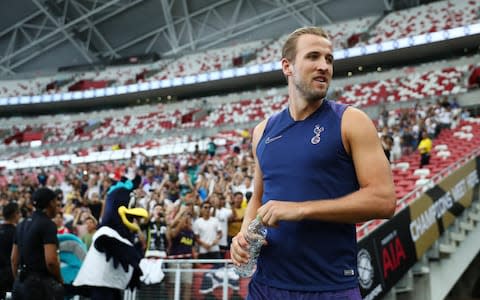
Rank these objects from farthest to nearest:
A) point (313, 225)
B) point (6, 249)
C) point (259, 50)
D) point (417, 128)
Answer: point (259, 50)
point (417, 128)
point (6, 249)
point (313, 225)

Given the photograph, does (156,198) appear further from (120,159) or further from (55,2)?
(55,2)

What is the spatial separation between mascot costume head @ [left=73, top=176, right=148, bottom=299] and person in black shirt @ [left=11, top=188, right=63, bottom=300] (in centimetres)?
35

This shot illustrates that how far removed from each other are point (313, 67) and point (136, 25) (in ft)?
127

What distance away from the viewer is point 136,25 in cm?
3875

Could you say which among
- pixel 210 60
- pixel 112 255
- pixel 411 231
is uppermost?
pixel 210 60

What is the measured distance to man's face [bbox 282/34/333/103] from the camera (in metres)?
1.86

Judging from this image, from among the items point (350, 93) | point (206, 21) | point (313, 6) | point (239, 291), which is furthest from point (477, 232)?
point (206, 21)

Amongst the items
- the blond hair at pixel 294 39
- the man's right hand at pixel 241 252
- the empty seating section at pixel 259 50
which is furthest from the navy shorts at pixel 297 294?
the empty seating section at pixel 259 50

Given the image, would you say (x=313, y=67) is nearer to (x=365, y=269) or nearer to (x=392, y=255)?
(x=365, y=269)

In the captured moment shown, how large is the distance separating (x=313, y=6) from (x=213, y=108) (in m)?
9.76

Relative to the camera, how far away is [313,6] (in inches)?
1372

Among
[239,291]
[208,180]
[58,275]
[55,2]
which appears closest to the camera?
[58,275]

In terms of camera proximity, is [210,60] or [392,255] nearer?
[392,255]

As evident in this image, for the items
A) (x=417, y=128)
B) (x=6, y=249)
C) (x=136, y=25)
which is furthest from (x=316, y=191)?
(x=136, y=25)
